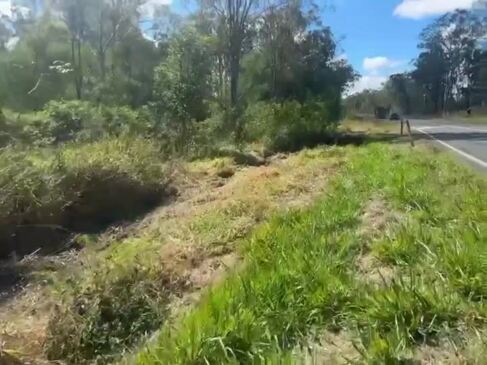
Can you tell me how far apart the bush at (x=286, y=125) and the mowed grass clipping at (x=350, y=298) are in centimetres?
1795

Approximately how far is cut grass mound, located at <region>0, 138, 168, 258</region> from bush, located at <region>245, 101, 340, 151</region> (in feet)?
33.1

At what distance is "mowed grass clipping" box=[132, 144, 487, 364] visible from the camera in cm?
370

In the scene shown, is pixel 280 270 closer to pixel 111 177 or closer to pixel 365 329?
pixel 365 329

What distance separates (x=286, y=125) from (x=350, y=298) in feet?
69.3

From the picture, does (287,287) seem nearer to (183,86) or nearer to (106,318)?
(106,318)

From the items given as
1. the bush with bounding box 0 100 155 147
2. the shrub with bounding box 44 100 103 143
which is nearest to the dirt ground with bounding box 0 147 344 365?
the bush with bounding box 0 100 155 147

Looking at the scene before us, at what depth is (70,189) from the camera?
11.8 m

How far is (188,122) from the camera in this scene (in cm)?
2200

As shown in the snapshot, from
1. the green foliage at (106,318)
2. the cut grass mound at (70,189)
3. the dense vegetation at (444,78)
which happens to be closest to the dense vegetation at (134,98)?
the cut grass mound at (70,189)

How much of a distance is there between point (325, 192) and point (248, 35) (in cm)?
2820

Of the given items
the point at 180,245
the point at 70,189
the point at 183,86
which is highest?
the point at 183,86

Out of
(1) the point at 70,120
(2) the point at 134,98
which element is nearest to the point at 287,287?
(1) the point at 70,120

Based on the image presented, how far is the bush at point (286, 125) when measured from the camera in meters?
24.5

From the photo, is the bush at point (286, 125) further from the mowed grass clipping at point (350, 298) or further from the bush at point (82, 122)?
the mowed grass clipping at point (350, 298)
